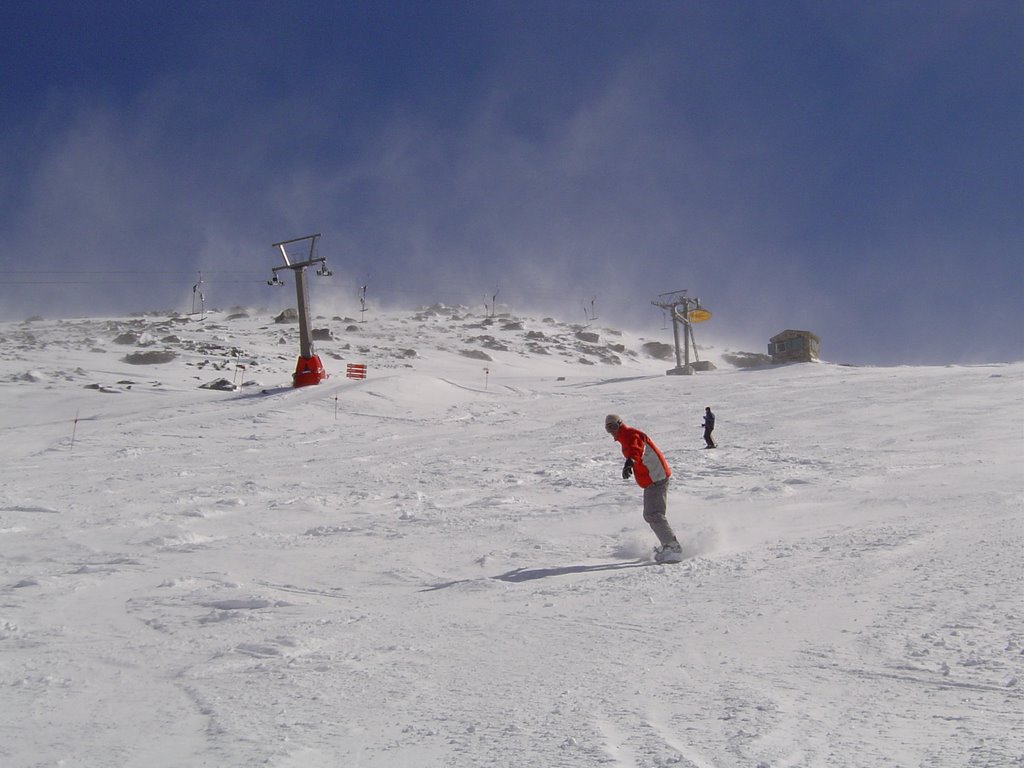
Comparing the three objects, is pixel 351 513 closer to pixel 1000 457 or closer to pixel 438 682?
pixel 438 682

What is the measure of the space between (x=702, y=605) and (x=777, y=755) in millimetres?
2368

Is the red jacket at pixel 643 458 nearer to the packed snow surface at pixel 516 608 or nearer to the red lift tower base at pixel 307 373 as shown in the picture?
the packed snow surface at pixel 516 608

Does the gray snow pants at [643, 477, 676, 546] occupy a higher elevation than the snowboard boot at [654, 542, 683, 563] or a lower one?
higher

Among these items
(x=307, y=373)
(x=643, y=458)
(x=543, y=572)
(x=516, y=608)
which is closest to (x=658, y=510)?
(x=643, y=458)

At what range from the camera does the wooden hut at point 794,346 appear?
61.1 metres

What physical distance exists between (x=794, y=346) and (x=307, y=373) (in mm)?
41657

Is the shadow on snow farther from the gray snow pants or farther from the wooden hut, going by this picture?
the wooden hut

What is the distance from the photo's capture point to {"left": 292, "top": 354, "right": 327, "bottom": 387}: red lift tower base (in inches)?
1313

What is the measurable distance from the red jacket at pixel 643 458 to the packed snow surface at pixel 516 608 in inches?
31.0

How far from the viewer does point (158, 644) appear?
502cm

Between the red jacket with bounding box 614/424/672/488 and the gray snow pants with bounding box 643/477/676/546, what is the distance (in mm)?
67

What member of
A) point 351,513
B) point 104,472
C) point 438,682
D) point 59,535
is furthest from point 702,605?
point 104,472

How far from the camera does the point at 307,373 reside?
111ft

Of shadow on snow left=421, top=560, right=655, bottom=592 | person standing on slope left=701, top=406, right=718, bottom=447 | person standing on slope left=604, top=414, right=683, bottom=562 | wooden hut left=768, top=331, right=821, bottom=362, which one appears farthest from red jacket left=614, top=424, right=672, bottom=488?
wooden hut left=768, top=331, right=821, bottom=362
